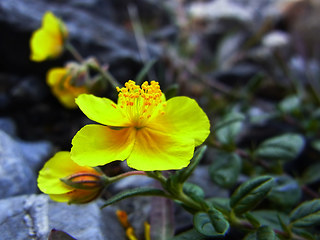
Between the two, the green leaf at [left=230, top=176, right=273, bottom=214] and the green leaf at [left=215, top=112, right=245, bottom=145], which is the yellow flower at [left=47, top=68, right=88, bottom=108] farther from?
the green leaf at [left=230, top=176, right=273, bottom=214]

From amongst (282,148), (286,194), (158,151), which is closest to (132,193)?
(158,151)

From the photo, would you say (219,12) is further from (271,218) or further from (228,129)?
(271,218)

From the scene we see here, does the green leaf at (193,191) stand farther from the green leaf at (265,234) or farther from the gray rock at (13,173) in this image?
the gray rock at (13,173)

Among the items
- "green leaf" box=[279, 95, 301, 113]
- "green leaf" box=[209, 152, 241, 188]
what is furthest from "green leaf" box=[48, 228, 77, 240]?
"green leaf" box=[279, 95, 301, 113]

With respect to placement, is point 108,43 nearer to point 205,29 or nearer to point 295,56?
point 205,29

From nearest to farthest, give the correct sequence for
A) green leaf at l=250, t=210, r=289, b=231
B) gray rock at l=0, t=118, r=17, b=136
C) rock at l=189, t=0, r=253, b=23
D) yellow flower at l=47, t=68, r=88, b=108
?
green leaf at l=250, t=210, r=289, b=231 → yellow flower at l=47, t=68, r=88, b=108 → gray rock at l=0, t=118, r=17, b=136 → rock at l=189, t=0, r=253, b=23

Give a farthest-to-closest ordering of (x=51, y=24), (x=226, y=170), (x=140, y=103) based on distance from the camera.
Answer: (x=51, y=24) → (x=226, y=170) → (x=140, y=103)

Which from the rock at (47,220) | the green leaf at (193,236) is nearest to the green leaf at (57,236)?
the rock at (47,220)
